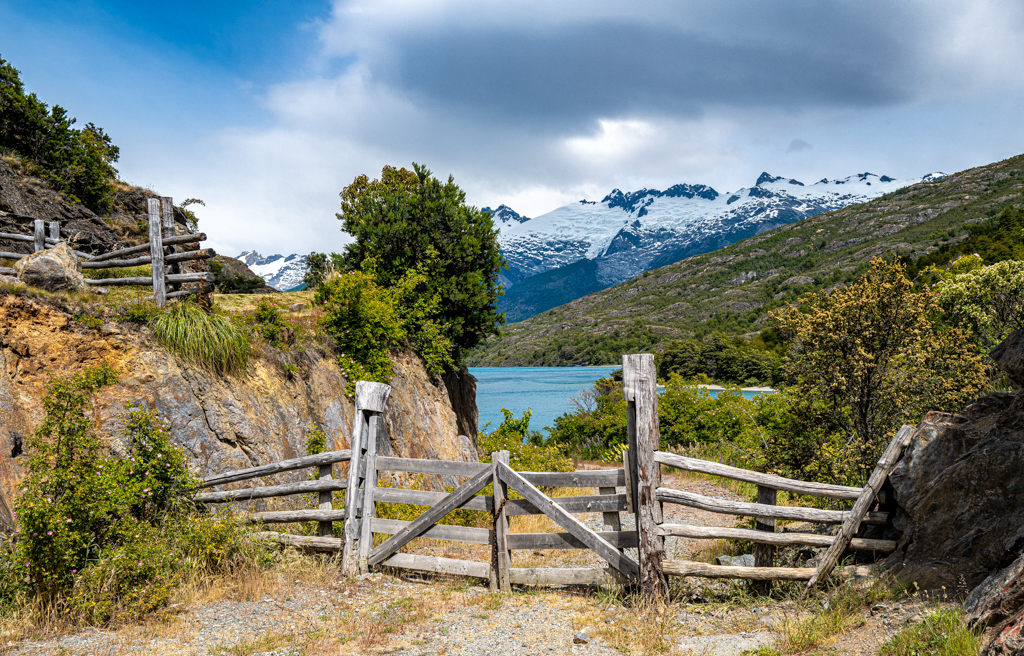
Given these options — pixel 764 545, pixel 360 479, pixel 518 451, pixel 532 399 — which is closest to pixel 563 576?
pixel 764 545

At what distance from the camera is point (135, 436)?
668cm

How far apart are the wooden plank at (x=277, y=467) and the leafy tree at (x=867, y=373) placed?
6948 mm

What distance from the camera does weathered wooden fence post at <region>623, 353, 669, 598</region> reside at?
619 cm

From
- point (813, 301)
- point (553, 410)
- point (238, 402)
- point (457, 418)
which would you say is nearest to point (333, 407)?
point (238, 402)

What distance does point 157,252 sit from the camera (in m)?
10.1

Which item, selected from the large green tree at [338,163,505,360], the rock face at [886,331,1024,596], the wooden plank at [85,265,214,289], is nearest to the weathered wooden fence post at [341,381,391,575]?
the wooden plank at [85,265,214,289]

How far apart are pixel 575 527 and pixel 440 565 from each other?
1909mm

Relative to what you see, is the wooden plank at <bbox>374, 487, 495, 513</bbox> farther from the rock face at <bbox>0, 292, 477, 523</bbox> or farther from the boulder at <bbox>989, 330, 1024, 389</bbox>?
the boulder at <bbox>989, 330, 1024, 389</bbox>

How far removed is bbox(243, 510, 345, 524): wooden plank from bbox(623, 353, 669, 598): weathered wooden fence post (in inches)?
155

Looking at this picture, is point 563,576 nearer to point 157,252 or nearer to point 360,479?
point 360,479

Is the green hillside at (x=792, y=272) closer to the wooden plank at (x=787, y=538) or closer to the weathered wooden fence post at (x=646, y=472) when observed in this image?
the wooden plank at (x=787, y=538)

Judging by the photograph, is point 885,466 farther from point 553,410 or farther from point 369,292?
point 553,410

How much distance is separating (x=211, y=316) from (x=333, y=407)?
283 cm

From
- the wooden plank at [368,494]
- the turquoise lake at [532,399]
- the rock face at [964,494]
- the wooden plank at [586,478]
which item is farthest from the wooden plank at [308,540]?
the turquoise lake at [532,399]
